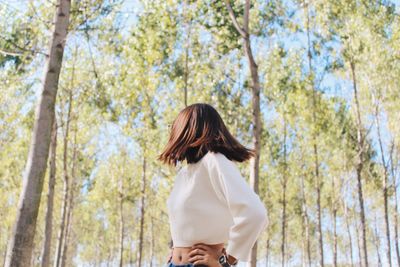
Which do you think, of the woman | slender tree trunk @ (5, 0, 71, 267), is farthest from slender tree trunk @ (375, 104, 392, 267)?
the woman

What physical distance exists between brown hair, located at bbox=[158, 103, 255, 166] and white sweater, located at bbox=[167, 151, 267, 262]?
0.13 ft

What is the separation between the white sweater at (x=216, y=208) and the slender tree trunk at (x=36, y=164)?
245 cm

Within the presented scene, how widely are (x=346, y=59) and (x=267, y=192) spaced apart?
32.5 ft

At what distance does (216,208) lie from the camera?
1.82 m

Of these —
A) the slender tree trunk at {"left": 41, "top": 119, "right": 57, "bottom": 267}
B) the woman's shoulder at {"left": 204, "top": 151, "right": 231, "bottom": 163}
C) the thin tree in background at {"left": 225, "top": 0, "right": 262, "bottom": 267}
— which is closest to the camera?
the woman's shoulder at {"left": 204, "top": 151, "right": 231, "bottom": 163}

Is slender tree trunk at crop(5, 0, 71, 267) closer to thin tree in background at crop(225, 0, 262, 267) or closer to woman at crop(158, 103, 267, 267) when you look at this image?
woman at crop(158, 103, 267, 267)

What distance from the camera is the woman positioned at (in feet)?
5.64

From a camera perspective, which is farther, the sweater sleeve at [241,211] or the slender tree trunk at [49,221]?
the slender tree trunk at [49,221]

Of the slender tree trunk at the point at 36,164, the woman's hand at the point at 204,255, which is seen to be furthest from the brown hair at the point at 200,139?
the slender tree trunk at the point at 36,164

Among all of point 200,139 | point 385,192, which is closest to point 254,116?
point 200,139

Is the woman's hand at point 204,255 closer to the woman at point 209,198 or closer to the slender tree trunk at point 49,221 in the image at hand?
the woman at point 209,198

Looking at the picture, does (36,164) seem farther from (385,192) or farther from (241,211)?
(385,192)

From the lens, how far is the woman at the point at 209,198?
1.72 meters

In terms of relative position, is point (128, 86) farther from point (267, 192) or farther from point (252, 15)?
point (267, 192)
